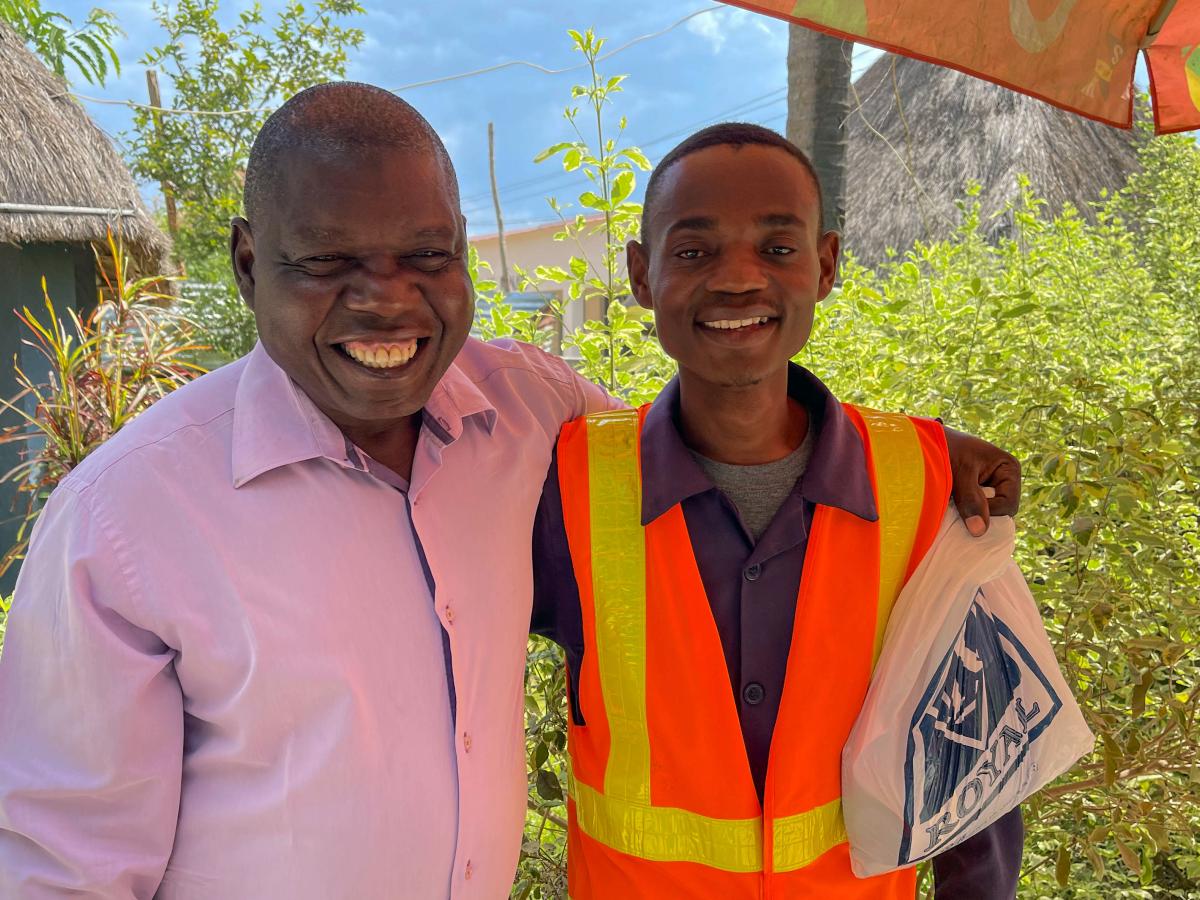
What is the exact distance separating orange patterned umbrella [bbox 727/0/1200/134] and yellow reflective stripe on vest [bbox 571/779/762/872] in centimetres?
140

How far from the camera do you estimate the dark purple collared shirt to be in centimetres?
167

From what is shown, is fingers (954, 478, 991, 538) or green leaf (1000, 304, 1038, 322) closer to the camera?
fingers (954, 478, 991, 538)

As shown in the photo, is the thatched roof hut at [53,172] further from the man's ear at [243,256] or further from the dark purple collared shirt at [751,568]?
the dark purple collared shirt at [751,568]

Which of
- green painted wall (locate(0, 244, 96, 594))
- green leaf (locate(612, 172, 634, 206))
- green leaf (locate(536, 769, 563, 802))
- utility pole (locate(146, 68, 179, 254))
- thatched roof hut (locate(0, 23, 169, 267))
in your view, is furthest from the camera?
utility pole (locate(146, 68, 179, 254))

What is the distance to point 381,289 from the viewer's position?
137 cm

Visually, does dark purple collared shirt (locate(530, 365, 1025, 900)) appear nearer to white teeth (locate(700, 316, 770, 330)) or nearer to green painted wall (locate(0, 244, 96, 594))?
white teeth (locate(700, 316, 770, 330))

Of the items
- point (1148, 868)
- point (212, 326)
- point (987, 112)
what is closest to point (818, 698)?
point (1148, 868)

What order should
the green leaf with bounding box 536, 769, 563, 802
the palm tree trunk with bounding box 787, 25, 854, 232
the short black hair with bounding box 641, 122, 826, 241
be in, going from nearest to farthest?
1. the short black hair with bounding box 641, 122, 826, 241
2. the green leaf with bounding box 536, 769, 563, 802
3. the palm tree trunk with bounding box 787, 25, 854, 232

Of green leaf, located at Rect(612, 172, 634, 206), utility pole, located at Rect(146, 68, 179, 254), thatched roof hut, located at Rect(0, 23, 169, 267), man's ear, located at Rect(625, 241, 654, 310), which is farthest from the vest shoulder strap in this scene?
utility pole, located at Rect(146, 68, 179, 254)

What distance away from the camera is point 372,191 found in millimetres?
1353

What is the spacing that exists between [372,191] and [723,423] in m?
0.75

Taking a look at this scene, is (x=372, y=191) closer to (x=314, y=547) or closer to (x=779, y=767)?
(x=314, y=547)

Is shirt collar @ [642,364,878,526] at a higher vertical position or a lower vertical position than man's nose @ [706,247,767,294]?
lower

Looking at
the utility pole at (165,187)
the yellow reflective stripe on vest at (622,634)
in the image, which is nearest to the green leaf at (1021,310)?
the yellow reflective stripe on vest at (622,634)
